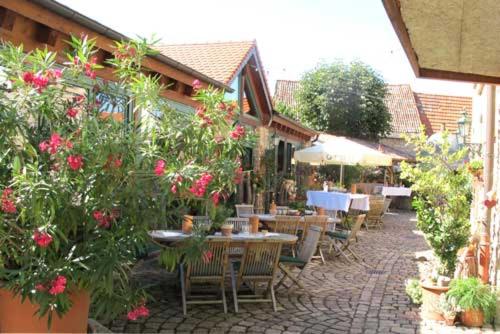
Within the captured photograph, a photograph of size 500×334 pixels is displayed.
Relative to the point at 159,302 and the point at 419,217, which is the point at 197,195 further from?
the point at 419,217

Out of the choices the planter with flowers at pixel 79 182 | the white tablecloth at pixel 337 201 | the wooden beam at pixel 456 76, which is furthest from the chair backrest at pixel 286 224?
the white tablecloth at pixel 337 201

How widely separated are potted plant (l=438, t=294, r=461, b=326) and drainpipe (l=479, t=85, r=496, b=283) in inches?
29.0

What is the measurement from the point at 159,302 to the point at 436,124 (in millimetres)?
25336

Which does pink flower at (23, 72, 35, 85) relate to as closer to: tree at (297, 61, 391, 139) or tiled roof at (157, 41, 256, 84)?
tiled roof at (157, 41, 256, 84)

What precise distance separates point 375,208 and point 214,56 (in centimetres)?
610

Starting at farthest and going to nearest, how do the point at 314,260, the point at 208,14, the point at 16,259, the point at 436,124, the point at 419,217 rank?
the point at 436,124 → the point at 208,14 → the point at 314,260 → the point at 419,217 → the point at 16,259

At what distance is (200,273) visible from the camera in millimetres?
5605

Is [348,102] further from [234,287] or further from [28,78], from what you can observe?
[28,78]

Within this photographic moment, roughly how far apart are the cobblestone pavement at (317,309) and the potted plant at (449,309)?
0.12m

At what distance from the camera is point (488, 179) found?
23.7ft

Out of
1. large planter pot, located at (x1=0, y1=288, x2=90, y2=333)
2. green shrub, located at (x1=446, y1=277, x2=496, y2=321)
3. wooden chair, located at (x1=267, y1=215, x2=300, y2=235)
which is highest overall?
wooden chair, located at (x1=267, y1=215, x2=300, y2=235)

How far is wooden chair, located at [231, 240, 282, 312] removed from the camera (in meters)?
5.70

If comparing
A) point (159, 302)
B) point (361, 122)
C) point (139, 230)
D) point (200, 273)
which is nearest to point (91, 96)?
point (139, 230)

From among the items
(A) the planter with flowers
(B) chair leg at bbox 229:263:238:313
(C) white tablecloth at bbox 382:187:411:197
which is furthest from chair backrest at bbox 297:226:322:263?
(C) white tablecloth at bbox 382:187:411:197
